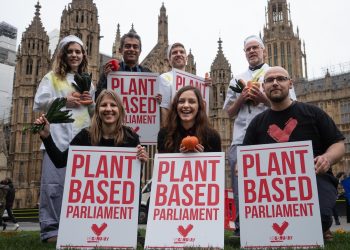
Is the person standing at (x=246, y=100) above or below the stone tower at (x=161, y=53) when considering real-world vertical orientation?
below

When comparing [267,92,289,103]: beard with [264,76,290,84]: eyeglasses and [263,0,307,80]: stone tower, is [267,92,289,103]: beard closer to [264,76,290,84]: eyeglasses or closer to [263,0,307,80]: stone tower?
[264,76,290,84]: eyeglasses

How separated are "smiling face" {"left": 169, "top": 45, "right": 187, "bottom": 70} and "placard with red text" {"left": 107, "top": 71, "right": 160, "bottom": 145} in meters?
0.33

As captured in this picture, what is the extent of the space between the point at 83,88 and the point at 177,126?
1288 millimetres

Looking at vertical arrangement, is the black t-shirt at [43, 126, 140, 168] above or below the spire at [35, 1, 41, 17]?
below

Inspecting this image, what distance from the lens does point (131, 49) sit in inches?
221

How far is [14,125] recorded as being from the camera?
1378 inches

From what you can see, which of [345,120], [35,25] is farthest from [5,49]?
[345,120]

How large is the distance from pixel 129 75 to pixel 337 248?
3584 mm

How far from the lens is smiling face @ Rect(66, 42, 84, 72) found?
5.06m

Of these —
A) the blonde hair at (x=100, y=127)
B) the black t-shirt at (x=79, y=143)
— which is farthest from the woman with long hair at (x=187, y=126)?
the blonde hair at (x=100, y=127)

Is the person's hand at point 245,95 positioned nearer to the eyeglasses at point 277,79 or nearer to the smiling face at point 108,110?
the eyeglasses at point 277,79

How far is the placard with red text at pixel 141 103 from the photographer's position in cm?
580

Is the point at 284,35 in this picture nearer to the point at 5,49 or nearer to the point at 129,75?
the point at 5,49

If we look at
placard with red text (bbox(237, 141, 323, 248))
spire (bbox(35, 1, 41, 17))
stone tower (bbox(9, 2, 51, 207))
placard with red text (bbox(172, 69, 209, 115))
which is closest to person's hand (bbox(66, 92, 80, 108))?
placard with red text (bbox(172, 69, 209, 115))
